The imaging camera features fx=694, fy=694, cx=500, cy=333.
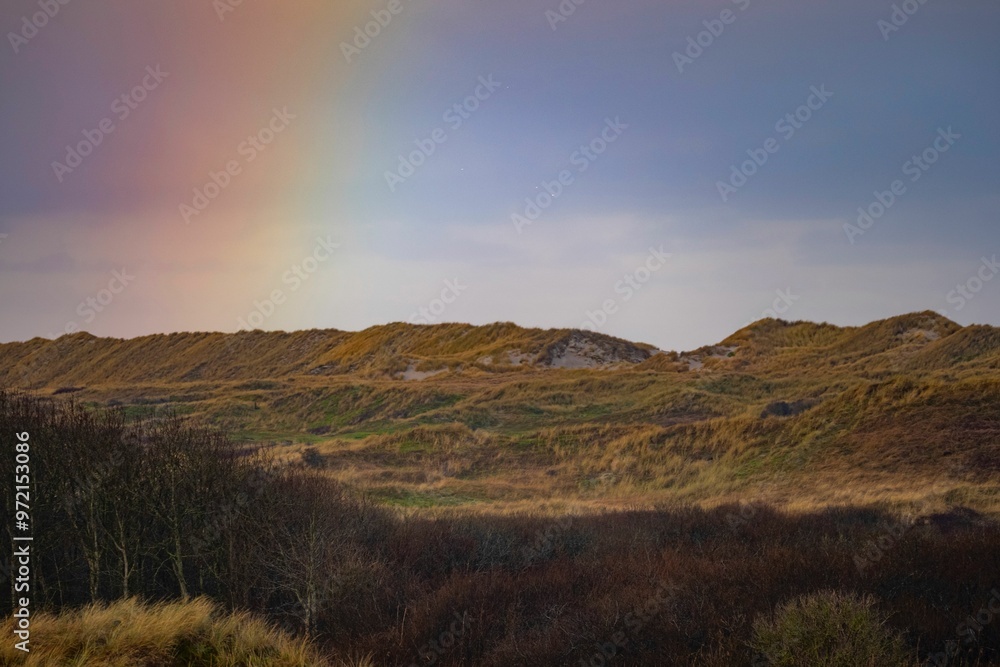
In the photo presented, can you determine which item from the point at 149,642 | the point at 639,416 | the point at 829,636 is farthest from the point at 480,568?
the point at 639,416

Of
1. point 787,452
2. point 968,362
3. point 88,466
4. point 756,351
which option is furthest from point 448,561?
point 756,351

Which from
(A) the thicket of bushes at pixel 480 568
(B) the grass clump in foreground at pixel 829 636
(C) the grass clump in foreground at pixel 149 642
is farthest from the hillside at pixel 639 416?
(C) the grass clump in foreground at pixel 149 642

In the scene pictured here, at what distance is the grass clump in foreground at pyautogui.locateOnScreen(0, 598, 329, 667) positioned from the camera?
6.61m

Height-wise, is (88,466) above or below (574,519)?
above

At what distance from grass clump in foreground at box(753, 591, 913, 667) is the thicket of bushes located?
0.09ft

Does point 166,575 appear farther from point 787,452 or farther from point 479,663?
point 787,452

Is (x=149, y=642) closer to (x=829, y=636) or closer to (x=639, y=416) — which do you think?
(x=829, y=636)

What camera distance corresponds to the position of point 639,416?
39.4 m

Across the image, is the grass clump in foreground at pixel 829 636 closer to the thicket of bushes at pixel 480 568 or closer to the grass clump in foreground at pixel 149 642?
the thicket of bushes at pixel 480 568

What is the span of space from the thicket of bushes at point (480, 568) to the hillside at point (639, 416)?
609 cm

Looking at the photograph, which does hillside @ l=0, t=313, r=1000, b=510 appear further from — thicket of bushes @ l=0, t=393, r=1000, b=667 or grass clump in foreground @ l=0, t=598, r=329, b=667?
grass clump in foreground @ l=0, t=598, r=329, b=667

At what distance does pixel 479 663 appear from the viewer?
862cm

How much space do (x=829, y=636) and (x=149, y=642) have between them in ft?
22.8

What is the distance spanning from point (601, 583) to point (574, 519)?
5.65 meters
